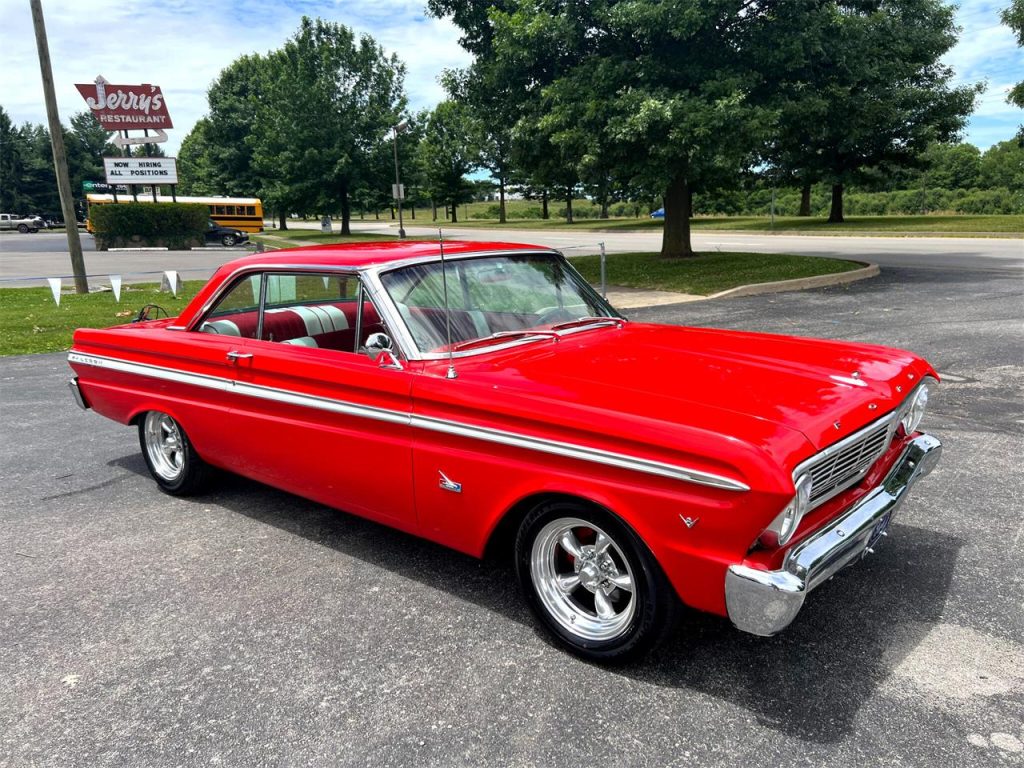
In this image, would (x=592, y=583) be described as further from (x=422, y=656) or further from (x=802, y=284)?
(x=802, y=284)

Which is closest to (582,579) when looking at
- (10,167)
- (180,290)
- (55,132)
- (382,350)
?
(382,350)

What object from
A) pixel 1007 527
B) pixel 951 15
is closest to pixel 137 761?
A: pixel 1007 527

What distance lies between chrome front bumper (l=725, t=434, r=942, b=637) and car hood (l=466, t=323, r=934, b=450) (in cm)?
35

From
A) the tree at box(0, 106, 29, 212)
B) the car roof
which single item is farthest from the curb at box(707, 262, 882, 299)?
the tree at box(0, 106, 29, 212)

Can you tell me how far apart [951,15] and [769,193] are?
3737cm

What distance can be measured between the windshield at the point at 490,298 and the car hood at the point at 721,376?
20 cm

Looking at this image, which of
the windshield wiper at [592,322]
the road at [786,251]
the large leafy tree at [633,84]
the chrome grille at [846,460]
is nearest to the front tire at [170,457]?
the windshield wiper at [592,322]

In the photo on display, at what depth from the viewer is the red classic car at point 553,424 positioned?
97.5 inches

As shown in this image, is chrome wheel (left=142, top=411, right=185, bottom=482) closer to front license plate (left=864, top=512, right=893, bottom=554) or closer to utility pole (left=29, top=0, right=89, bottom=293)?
front license plate (left=864, top=512, right=893, bottom=554)

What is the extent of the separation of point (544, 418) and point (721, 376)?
786 millimetres

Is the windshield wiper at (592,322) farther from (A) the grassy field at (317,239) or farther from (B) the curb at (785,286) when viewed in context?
(A) the grassy field at (317,239)

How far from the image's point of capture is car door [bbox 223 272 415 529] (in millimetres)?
3361

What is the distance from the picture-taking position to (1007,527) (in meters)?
3.95

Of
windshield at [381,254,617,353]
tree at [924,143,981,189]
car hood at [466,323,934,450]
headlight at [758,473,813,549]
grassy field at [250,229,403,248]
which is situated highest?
tree at [924,143,981,189]
